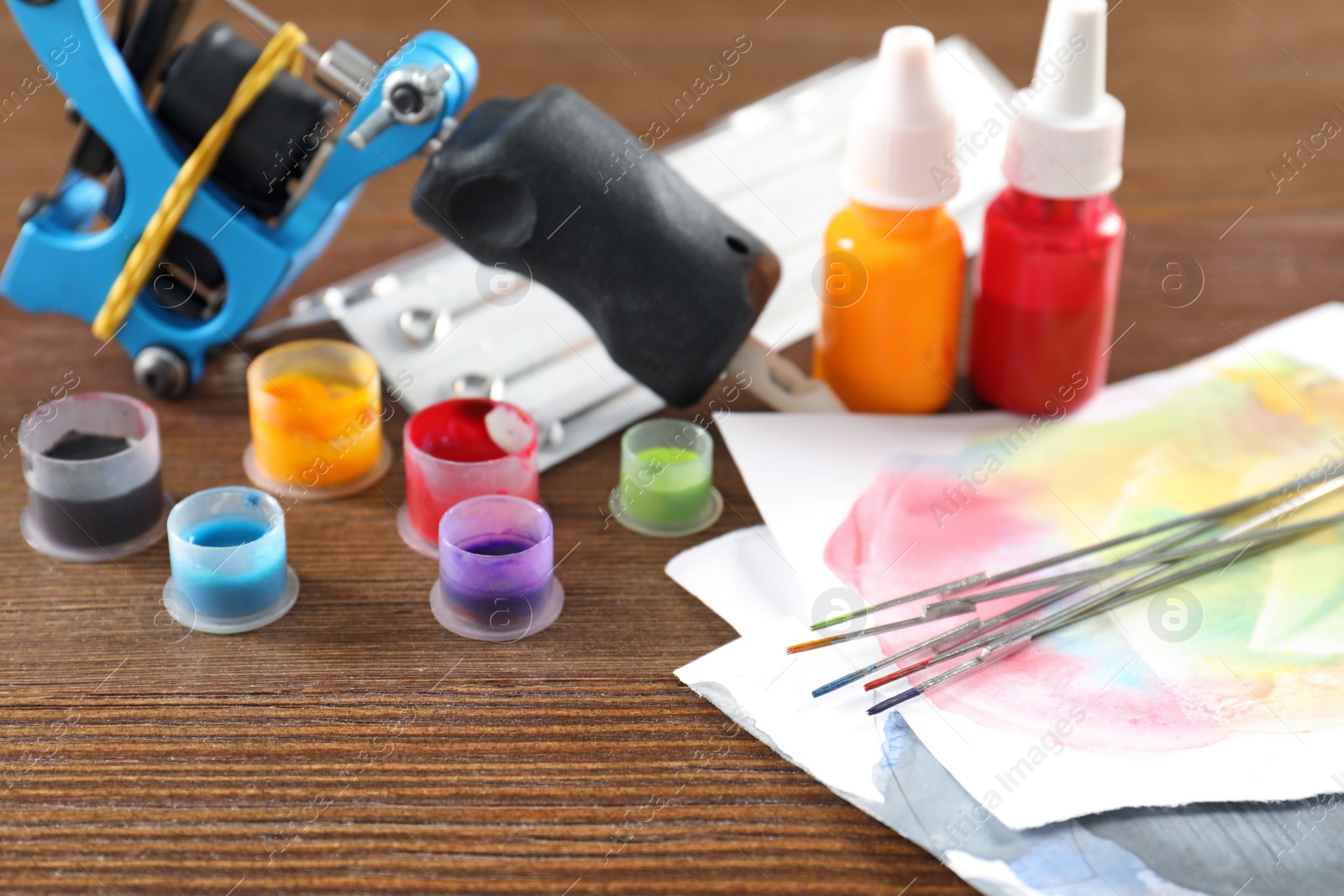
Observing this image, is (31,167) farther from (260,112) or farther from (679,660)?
(679,660)

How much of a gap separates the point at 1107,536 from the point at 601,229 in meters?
0.30

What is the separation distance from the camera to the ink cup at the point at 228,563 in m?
0.60

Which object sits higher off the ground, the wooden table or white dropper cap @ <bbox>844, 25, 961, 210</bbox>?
white dropper cap @ <bbox>844, 25, 961, 210</bbox>

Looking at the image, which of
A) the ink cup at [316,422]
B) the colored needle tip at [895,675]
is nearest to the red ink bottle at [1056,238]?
the colored needle tip at [895,675]

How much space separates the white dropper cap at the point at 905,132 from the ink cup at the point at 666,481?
0.16 metres

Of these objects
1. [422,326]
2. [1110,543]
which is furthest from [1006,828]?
[422,326]

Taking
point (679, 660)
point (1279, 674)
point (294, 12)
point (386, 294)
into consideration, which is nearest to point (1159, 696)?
point (1279, 674)

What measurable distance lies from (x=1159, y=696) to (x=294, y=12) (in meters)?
1.03

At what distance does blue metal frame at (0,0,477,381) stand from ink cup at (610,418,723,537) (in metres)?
0.19

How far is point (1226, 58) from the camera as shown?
47.4 inches

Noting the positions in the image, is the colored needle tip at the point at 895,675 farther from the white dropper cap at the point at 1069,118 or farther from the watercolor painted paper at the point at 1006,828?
the white dropper cap at the point at 1069,118

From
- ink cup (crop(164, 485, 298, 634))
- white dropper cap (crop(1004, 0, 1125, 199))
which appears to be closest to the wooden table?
ink cup (crop(164, 485, 298, 634))

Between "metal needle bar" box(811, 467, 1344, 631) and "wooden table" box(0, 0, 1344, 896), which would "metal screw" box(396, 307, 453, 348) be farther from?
"metal needle bar" box(811, 467, 1344, 631)

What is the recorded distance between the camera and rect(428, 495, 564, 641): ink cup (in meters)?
0.60
